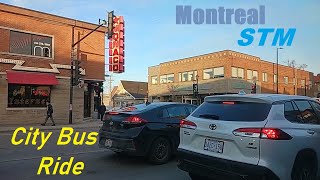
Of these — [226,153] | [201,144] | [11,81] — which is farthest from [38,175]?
[11,81]

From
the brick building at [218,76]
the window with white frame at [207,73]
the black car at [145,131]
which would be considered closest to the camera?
the black car at [145,131]

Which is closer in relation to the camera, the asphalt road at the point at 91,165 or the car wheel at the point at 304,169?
the car wheel at the point at 304,169

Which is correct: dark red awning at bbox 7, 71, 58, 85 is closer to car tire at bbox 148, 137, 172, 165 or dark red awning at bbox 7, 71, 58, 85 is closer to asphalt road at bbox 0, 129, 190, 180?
asphalt road at bbox 0, 129, 190, 180

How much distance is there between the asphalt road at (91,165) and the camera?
7137mm

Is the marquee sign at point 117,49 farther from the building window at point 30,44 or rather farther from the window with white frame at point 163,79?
the window with white frame at point 163,79

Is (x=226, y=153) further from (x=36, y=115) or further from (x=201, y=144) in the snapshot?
(x=36, y=115)

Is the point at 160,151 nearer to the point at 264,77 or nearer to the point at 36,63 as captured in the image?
the point at 36,63

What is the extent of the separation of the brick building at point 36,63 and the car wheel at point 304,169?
2035 cm

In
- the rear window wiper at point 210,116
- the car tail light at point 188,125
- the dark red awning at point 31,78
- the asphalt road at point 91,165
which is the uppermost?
the dark red awning at point 31,78

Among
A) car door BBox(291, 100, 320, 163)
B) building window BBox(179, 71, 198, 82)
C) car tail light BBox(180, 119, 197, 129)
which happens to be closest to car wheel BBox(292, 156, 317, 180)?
car door BBox(291, 100, 320, 163)

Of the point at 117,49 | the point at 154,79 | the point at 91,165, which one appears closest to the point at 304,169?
the point at 91,165

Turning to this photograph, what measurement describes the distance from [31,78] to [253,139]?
2091 centimetres

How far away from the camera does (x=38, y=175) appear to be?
718 cm

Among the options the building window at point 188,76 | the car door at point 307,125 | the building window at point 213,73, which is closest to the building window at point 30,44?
the car door at point 307,125
